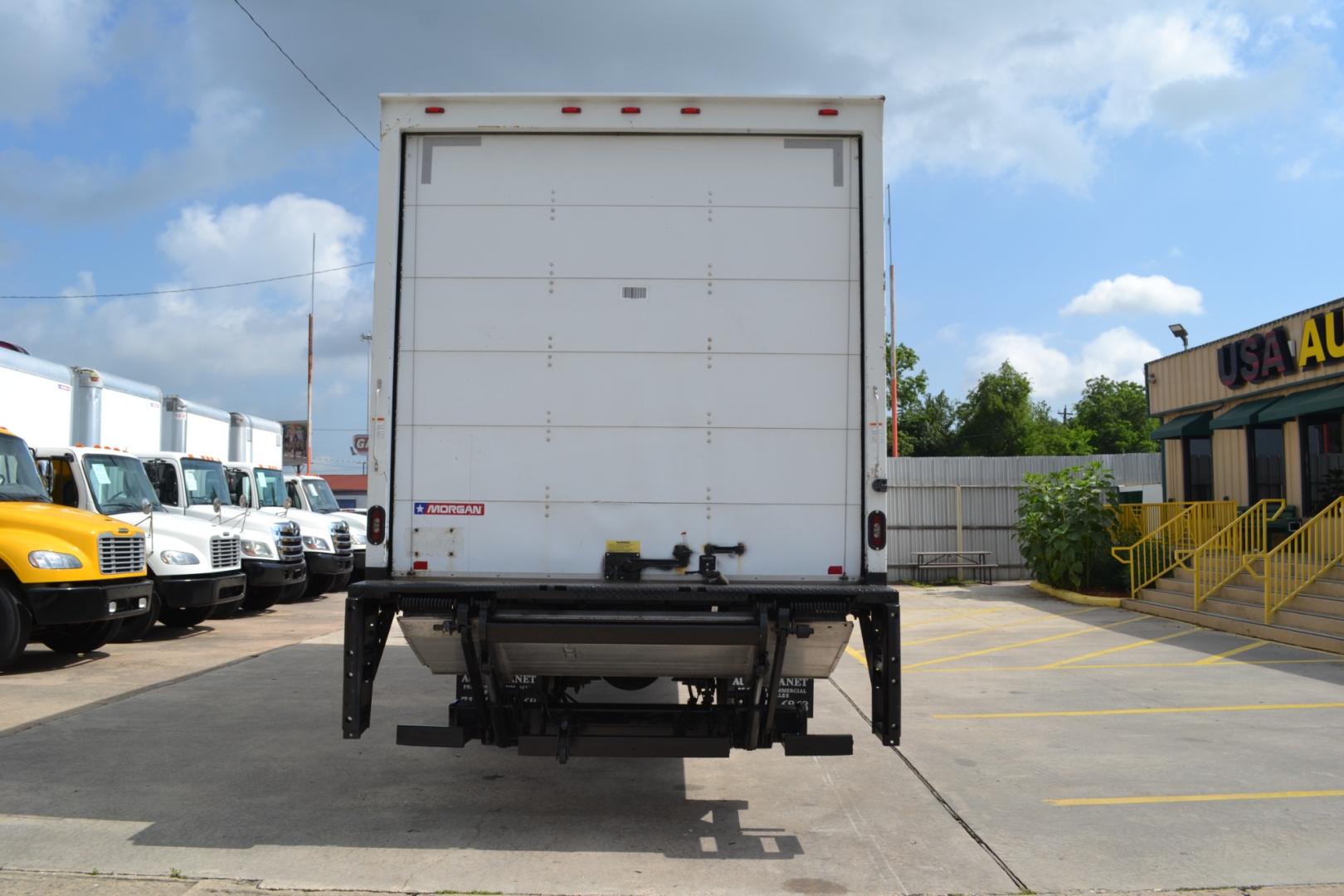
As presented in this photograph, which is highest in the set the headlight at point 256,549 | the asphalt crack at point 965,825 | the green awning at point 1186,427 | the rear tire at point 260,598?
the green awning at point 1186,427

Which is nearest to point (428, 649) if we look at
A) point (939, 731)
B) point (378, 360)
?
point (378, 360)

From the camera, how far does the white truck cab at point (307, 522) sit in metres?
18.0

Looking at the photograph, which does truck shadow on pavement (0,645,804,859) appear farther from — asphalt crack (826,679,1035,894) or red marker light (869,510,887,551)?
red marker light (869,510,887,551)

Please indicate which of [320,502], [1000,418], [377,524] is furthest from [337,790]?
[1000,418]

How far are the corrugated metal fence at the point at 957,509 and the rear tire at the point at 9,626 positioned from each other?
58.0 ft

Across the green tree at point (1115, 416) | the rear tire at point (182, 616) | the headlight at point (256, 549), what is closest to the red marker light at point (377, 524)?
the rear tire at point (182, 616)

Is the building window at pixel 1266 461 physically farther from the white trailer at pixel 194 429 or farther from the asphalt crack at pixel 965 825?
the white trailer at pixel 194 429

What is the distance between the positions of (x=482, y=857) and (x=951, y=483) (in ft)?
66.1

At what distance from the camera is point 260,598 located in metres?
16.8

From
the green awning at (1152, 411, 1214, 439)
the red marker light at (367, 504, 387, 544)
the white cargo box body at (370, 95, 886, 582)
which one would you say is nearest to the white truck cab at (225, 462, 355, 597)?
the red marker light at (367, 504, 387, 544)

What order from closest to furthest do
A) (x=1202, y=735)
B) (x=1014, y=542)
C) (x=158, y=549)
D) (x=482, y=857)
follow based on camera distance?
1. (x=482, y=857)
2. (x=1202, y=735)
3. (x=158, y=549)
4. (x=1014, y=542)

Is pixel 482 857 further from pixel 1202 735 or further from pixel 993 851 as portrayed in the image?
pixel 1202 735

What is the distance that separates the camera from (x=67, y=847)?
5227 millimetres

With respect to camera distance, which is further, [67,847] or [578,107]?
[578,107]
